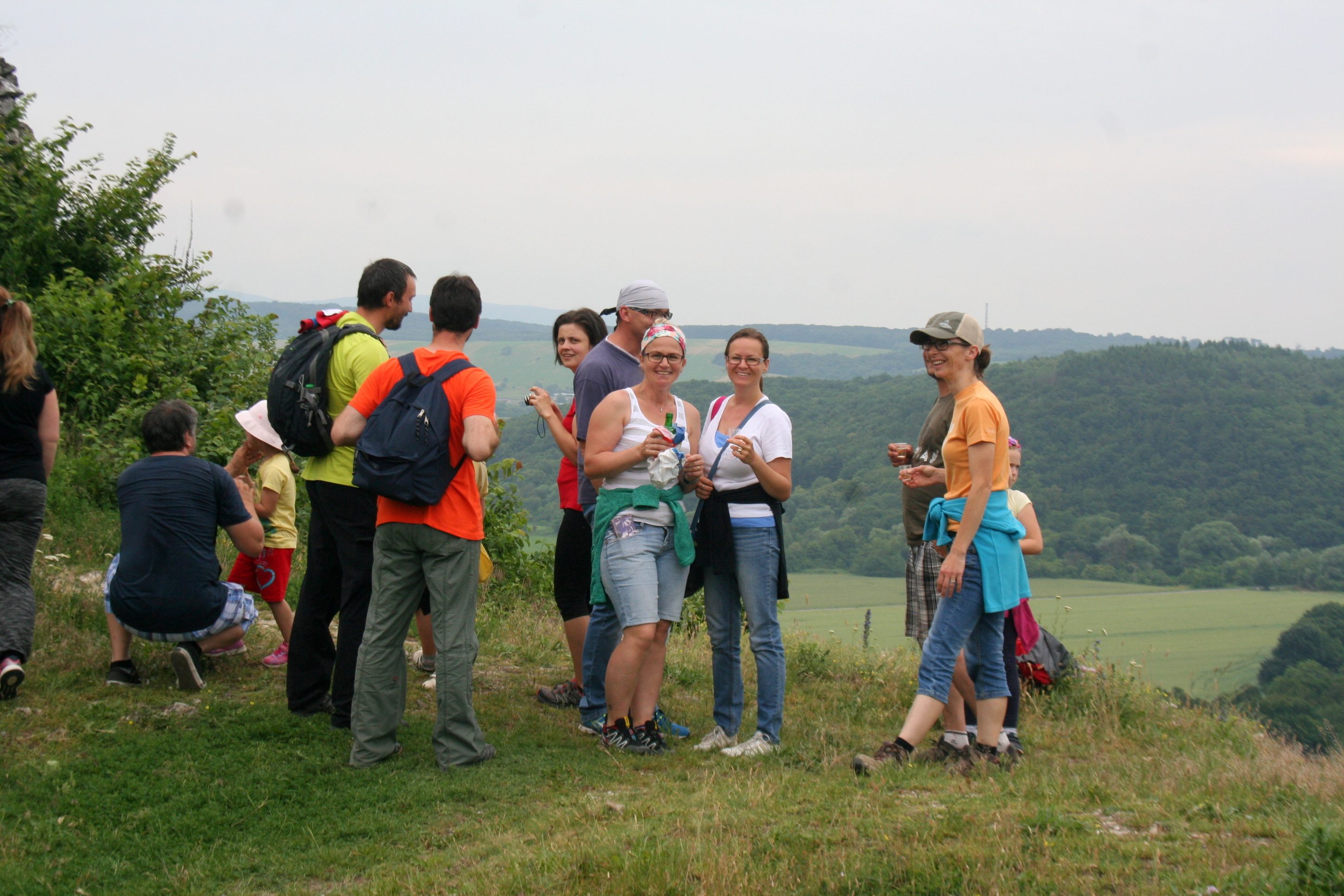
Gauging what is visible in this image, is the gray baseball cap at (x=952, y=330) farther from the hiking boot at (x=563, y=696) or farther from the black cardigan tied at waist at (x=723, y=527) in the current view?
the hiking boot at (x=563, y=696)

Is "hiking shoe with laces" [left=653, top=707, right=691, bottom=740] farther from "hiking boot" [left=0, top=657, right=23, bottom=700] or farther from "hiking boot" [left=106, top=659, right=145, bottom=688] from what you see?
"hiking boot" [left=0, top=657, right=23, bottom=700]

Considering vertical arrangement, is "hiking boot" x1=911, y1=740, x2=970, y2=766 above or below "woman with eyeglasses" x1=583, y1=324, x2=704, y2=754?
below

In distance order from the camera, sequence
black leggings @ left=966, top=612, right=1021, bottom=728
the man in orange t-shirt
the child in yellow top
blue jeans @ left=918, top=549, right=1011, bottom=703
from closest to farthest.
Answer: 1. the man in orange t-shirt
2. blue jeans @ left=918, top=549, right=1011, bottom=703
3. black leggings @ left=966, top=612, right=1021, bottom=728
4. the child in yellow top

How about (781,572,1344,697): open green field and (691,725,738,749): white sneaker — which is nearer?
(691,725,738,749): white sneaker

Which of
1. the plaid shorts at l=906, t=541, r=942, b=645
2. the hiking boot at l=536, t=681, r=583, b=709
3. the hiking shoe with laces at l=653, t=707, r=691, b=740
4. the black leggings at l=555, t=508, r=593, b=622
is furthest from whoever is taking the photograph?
the hiking boot at l=536, t=681, r=583, b=709

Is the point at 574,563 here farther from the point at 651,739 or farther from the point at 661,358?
the point at 661,358

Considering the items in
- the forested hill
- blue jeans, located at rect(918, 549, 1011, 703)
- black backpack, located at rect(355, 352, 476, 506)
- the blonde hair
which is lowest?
the forested hill

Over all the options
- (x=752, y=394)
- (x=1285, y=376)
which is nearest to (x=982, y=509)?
(x=752, y=394)

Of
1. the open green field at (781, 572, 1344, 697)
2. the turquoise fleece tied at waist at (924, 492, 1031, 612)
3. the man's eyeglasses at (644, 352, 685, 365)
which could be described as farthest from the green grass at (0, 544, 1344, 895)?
the open green field at (781, 572, 1344, 697)

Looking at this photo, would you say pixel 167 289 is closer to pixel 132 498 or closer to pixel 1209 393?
pixel 132 498

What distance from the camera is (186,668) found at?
17.0 feet

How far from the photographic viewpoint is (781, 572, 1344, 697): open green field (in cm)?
2628

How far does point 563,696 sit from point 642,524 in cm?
153

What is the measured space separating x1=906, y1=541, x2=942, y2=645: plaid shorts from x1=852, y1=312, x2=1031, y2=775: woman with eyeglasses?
30cm
